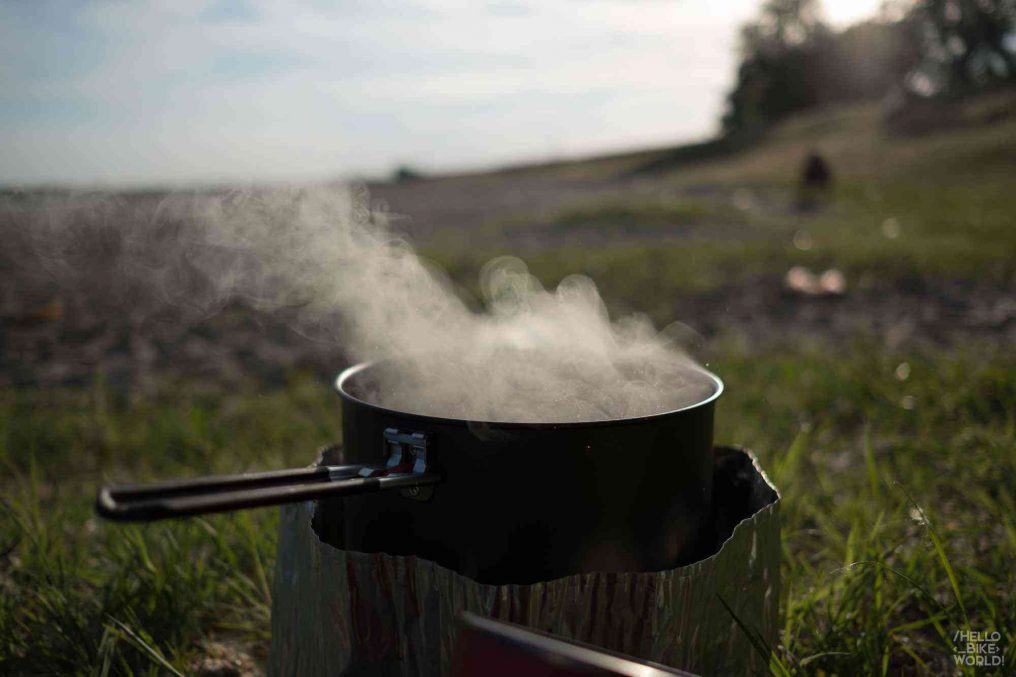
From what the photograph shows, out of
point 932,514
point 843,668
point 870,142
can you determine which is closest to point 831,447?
point 932,514

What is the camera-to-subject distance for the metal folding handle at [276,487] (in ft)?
4.14

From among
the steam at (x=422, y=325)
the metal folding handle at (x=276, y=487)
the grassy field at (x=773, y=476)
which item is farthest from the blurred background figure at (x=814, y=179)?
the metal folding handle at (x=276, y=487)

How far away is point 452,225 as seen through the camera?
1644 cm

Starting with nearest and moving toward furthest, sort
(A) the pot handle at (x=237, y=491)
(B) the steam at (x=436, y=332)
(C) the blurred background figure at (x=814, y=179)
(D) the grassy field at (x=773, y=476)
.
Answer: (A) the pot handle at (x=237, y=491) < (B) the steam at (x=436, y=332) < (D) the grassy field at (x=773, y=476) < (C) the blurred background figure at (x=814, y=179)

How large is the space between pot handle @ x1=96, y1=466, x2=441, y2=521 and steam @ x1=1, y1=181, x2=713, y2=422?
1.15 ft

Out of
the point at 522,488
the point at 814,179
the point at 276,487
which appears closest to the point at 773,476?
the point at 522,488

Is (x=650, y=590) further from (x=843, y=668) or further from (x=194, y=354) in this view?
(x=194, y=354)

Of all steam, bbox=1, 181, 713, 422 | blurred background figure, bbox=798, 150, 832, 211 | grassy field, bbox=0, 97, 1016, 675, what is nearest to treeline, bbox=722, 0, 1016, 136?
blurred background figure, bbox=798, 150, 832, 211

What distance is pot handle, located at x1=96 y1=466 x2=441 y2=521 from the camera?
4.11 ft

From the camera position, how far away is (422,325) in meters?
2.40

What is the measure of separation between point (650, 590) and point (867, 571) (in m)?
0.94

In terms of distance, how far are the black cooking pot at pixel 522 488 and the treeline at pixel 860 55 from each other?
3680 cm

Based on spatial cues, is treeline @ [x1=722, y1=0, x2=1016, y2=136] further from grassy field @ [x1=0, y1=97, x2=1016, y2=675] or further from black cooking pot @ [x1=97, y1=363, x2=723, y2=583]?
black cooking pot @ [x1=97, y1=363, x2=723, y2=583]

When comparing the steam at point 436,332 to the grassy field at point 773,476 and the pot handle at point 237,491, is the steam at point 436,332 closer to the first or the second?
the pot handle at point 237,491
